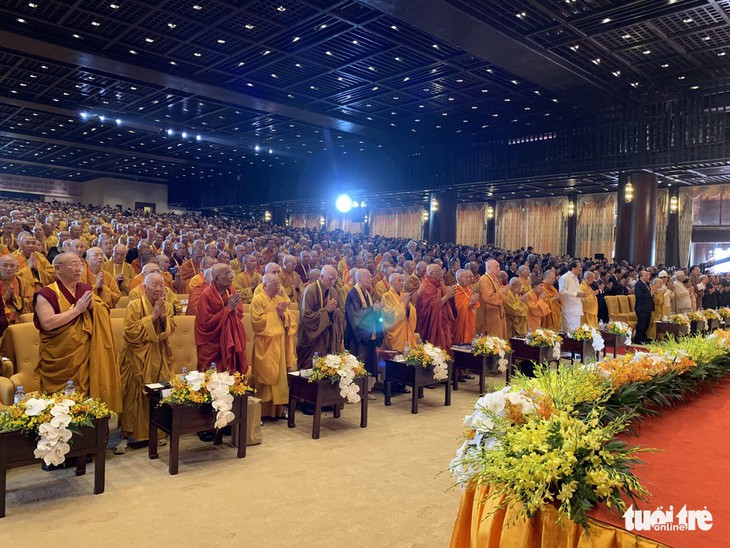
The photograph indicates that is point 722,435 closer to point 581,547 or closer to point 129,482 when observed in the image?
point 581,547

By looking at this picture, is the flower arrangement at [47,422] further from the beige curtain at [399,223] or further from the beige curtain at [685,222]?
the beige curtain at [399,223]

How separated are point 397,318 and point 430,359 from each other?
1068 mm

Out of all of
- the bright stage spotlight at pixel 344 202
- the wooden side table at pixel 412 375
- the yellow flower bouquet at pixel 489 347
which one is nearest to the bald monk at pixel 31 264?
the wooden side table at pixel 412 375

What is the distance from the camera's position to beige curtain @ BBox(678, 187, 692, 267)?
21.0 metres

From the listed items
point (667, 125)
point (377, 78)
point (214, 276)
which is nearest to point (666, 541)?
point (214, 276)

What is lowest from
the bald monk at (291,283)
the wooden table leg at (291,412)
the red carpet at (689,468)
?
the wooden table leg at (291,412)

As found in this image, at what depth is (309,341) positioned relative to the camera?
638cm

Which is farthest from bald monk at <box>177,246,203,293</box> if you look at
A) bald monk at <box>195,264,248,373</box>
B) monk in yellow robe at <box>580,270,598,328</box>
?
monk in yellow robe at <box>580,270,598,328</box>

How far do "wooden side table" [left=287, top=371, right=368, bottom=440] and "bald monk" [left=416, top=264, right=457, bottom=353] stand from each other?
2356 millimetres

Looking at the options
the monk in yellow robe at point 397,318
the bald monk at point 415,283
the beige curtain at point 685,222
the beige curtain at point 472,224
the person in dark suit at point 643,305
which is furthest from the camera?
the beige curtain at point 472,224

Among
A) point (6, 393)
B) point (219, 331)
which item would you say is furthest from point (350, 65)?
point (6, 393)

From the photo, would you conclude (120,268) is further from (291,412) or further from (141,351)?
(291,412)

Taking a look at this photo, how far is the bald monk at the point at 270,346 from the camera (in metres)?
5.73

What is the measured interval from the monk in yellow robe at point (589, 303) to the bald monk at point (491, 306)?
2.28 meters
